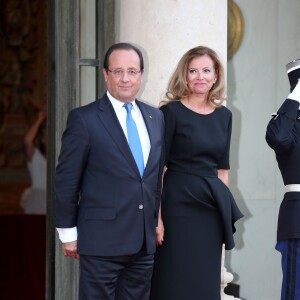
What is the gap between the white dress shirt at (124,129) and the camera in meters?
4.41

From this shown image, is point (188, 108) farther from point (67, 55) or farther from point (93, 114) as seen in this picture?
point (67, 55)

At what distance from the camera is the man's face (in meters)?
4.43

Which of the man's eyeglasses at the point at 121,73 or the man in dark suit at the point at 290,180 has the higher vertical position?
the man's eyeglasses at the point at 121,73

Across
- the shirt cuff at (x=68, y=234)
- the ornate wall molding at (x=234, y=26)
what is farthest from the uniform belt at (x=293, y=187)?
the ornate wall molding at (x=234, y=26)

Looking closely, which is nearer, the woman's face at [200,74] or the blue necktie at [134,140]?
the blue necktie at [134,140]

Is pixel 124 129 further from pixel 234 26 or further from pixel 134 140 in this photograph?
pixel 234 26

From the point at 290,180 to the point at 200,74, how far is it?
705 mm

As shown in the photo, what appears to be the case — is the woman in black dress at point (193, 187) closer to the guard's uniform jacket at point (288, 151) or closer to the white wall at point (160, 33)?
the guard's uniform jacket at point (288, 151)

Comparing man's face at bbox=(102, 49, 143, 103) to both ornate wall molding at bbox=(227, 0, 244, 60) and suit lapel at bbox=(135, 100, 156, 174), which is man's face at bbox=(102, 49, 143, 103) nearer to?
suit lapel at bbox=(135, 100, 156, 174)

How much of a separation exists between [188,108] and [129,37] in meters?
1.01

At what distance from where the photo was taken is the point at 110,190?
14.3 feet

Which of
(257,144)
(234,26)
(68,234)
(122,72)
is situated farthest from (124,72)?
(257,144)

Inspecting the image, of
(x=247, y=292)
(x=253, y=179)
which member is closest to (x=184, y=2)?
(x=253, y=179)

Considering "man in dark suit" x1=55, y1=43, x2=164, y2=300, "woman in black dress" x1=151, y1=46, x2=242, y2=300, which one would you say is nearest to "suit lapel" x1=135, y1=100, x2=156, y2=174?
"man in dark suit" x1=55, y1=43, x2=164, y2=300
